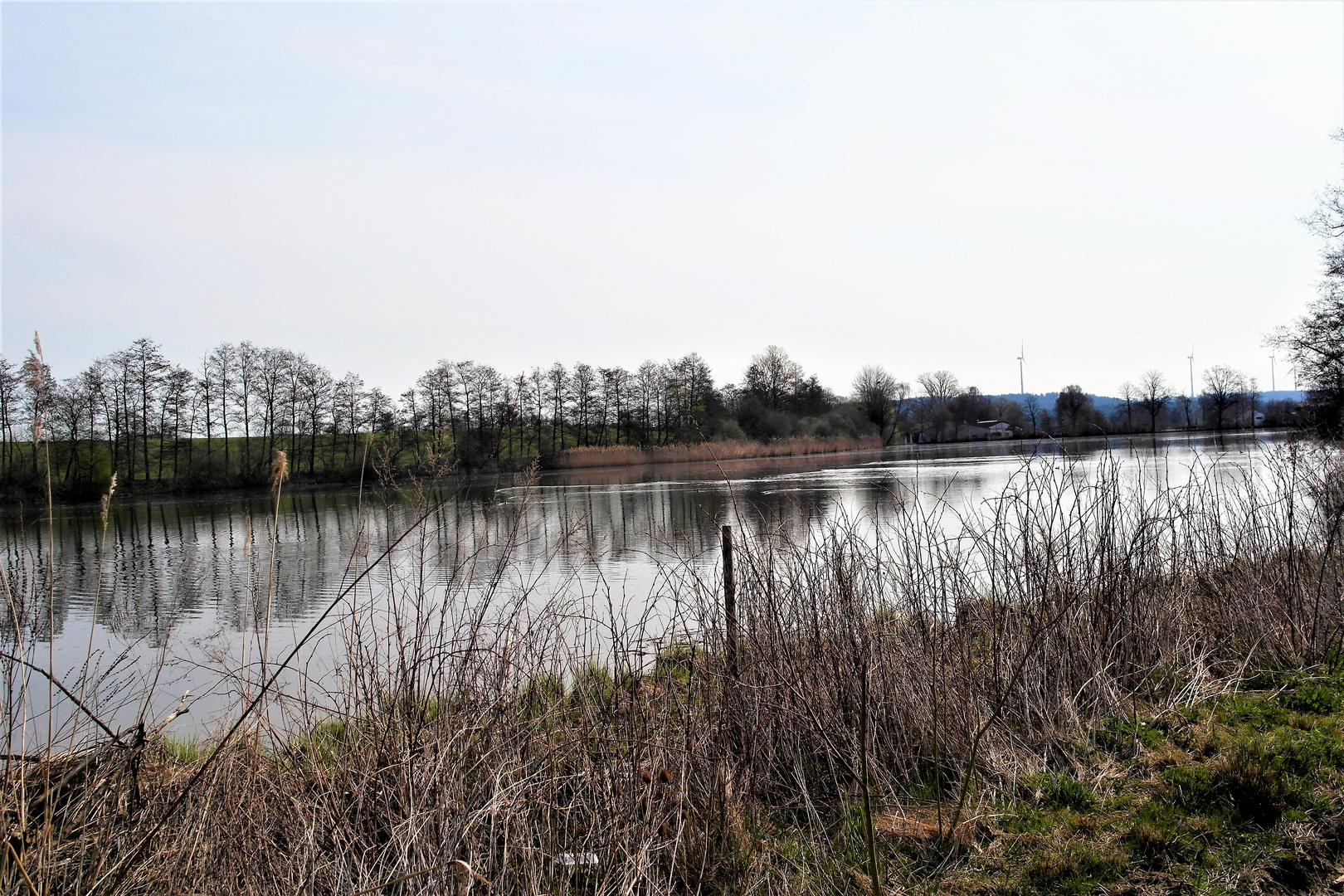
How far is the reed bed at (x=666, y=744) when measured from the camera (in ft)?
10.8

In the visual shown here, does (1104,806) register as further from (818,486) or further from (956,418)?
(956,418)

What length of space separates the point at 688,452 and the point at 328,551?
Answer: 36.9 m

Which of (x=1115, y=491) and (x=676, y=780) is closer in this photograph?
(x=676, y=780)

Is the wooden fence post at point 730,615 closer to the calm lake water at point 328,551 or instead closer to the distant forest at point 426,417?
the calm lake water at point 328,551

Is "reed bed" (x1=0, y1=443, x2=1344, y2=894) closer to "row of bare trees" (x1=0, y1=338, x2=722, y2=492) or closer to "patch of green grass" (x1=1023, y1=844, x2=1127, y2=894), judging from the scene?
"patch of green grass" (x1=1023, y1=844, x2=1127, y2=894)

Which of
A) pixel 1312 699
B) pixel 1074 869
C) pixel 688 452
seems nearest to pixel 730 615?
pixel 1074 869

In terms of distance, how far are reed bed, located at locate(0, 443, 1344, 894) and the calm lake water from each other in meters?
0.49

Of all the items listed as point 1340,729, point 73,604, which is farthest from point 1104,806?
point 73,604

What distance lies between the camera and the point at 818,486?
26.0 metres

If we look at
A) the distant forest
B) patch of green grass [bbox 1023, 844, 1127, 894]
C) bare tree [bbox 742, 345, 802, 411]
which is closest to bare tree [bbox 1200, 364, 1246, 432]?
the distant forest

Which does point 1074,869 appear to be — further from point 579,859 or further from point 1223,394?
point 1223,394

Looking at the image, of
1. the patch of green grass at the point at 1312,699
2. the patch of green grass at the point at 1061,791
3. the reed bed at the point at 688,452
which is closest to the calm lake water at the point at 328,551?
the patch of green grass at the point at 1312,699

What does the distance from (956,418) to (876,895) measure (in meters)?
94.8

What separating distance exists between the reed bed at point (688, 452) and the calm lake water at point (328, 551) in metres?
10.0
